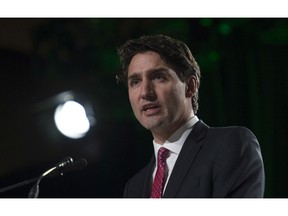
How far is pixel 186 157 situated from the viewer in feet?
6.43

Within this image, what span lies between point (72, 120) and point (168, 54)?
55cm

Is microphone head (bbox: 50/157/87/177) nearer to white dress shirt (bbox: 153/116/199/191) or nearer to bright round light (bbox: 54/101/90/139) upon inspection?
bright round light (bbox: 54/101/90/139)

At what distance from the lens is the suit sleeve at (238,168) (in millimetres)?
1860

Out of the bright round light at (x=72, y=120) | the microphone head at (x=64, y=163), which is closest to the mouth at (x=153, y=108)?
the bright round light at (x=72, y=120)

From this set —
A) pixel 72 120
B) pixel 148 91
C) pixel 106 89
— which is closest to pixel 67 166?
pixel 72 120

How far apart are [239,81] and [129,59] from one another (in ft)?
1.71

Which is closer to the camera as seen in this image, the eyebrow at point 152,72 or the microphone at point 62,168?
the microphone at point 62,168

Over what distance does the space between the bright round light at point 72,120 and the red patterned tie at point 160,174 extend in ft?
1.22

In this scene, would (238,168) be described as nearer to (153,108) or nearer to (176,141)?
(176,141)

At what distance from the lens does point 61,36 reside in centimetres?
217

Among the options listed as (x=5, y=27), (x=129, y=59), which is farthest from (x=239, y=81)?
(x=5, y=27)

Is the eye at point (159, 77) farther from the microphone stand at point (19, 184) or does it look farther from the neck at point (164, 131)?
the microphone stand at point (19, 184)
